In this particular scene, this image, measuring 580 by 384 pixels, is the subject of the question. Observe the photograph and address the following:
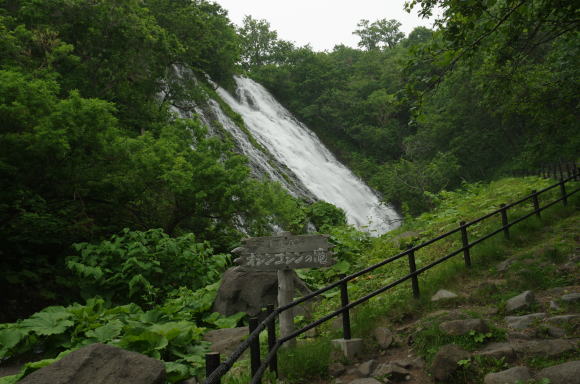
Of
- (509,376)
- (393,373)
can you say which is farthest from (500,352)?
(393,373)

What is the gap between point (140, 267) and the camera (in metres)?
8.88

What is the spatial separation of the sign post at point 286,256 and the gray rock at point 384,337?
1025mm

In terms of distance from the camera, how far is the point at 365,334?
209 inches

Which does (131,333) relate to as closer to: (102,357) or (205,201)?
(102,357)

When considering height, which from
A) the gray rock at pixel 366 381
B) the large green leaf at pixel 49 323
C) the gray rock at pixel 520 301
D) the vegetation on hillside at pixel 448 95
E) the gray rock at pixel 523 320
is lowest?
the gray rock at pixel 366 381

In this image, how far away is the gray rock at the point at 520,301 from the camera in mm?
5168

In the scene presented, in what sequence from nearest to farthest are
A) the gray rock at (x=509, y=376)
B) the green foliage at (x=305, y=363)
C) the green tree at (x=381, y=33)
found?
the gray rock at (x=509, y=376) < the green foliage at (x=305, y=363) < the green tree at (x=381, y=33)

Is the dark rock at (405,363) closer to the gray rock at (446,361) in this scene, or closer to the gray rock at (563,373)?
the gray rock at (446,361)

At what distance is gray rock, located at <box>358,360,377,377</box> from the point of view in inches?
171

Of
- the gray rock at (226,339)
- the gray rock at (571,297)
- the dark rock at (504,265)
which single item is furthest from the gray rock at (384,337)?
the dark rock at (504,265)

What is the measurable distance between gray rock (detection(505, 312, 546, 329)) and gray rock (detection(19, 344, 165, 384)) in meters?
3.89

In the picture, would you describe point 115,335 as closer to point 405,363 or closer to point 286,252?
point 286,252

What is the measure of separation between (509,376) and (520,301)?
6.58 feet

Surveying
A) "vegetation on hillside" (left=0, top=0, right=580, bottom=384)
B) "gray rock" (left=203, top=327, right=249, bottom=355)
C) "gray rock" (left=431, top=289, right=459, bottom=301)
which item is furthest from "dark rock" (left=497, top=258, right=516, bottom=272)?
"gray rock" (left=203, top=327, right=249, bottom=355)
